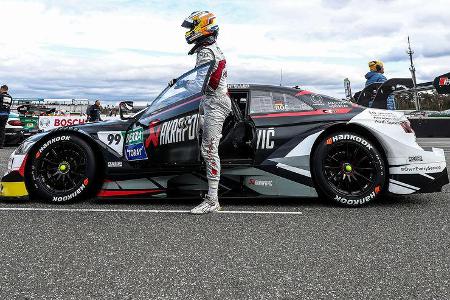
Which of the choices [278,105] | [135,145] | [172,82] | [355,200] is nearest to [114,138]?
[135,145]

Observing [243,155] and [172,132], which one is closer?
[172,132]

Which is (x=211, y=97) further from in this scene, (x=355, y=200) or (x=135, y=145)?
(x=355, y=200)

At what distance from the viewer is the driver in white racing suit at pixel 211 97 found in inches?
165

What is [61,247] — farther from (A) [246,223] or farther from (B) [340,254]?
(B) [340,254]

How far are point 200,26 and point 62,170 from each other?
6.64ft

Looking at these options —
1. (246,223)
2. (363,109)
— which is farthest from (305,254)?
(363,109)

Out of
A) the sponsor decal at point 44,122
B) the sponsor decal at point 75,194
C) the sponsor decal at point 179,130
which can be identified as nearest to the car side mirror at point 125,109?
the sponsor decal at point 179,130

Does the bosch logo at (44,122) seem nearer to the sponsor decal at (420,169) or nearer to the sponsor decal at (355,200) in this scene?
the sponsor decal at (355,200)

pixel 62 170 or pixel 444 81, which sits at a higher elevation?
pixel 444 81

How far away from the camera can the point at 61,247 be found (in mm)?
2982

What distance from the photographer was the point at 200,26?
4.27 m

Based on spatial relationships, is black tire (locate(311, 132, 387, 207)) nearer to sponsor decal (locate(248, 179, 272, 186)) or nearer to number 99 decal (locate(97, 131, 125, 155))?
sponsor decal (locate(248, 179, 272, 186))

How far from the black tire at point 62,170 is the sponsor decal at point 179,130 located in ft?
2.52

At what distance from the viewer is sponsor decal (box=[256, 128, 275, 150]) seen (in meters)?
4.39
